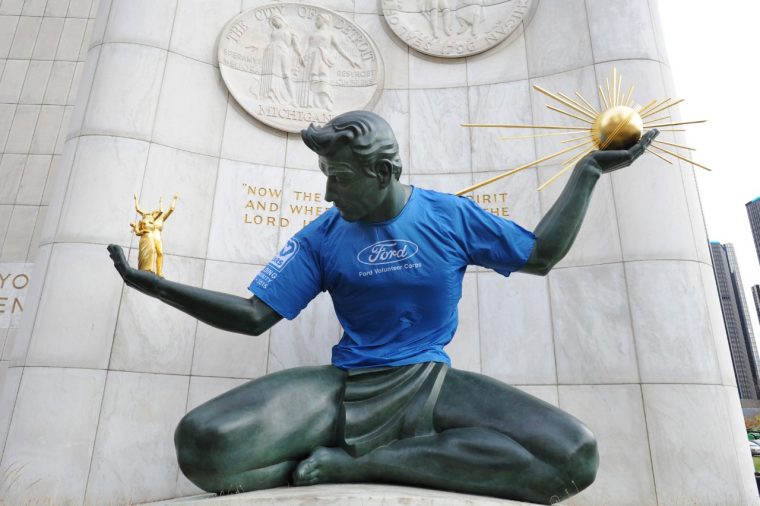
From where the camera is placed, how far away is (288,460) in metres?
2.96

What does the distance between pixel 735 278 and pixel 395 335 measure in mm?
119053

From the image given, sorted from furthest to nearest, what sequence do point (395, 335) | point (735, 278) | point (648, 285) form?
point (735, 278)
point (648, 285)
point (395, 335)

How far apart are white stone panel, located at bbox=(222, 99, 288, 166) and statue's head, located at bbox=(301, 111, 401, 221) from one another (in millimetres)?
3118

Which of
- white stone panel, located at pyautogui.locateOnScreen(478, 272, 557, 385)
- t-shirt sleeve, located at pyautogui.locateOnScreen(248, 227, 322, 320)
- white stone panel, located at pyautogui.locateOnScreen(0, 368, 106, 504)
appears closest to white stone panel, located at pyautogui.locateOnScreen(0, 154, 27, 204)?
white stone panel, located at pyautogui.locateOnScreen(0, 368, 106, 504)

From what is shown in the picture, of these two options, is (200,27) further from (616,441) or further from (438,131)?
(616,441)

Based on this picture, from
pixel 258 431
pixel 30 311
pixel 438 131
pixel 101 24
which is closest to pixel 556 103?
pixel 438 131

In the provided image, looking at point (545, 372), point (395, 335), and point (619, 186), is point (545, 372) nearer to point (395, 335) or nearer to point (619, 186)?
point (619, 186)

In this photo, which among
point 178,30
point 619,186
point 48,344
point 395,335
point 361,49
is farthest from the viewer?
point 361,49

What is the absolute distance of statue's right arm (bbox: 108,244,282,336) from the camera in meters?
2.96

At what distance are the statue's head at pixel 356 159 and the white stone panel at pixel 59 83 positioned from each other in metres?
9.20

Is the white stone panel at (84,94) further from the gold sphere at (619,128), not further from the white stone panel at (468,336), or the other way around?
the gold sphere at (619,128)

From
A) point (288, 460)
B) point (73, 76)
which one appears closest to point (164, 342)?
point (288, 460)

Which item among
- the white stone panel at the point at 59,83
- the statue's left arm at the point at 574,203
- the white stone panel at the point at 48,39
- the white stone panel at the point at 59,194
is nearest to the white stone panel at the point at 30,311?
the white stone panel at the point at 59,194

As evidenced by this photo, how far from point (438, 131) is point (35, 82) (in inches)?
327
